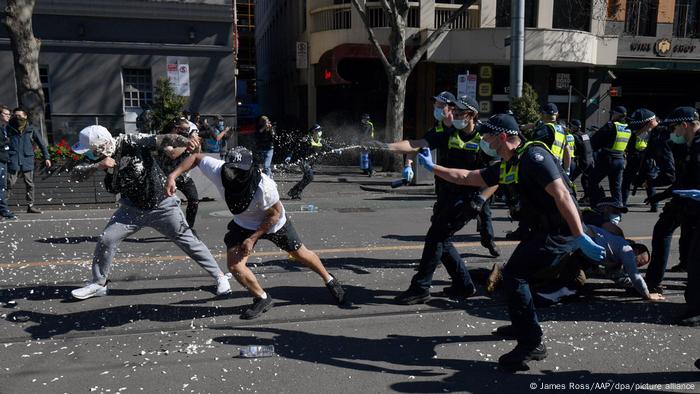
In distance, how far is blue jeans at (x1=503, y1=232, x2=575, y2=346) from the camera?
3.93 metres

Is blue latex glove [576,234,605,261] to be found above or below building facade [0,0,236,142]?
below

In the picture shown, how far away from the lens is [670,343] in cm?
450

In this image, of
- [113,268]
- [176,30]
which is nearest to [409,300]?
[113,268]

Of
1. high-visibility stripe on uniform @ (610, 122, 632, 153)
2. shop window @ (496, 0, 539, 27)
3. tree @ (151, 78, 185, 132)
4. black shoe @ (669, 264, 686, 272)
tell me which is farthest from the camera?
shop window @ (496, 0, 539, 27)

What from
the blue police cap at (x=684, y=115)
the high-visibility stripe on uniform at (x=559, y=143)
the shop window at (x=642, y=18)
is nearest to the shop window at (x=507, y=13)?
the shop window at (x=642, y=18)

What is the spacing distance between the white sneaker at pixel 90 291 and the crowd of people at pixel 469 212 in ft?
0.04

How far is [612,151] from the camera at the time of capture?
935cm

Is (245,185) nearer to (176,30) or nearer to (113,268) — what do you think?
(113,268)

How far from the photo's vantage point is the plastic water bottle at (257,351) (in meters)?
4.25

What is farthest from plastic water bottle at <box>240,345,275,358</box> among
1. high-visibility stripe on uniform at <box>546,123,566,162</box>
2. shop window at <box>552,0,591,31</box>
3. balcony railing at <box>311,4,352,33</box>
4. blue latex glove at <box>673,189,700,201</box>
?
shop window at <box>552,0,591,31</box>

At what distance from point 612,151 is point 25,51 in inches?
487

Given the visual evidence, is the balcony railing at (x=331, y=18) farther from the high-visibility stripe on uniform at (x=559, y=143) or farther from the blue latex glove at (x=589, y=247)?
the blue latex glove at (x=589, y=247)

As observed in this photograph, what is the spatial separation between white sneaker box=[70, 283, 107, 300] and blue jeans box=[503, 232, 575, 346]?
3702 mm

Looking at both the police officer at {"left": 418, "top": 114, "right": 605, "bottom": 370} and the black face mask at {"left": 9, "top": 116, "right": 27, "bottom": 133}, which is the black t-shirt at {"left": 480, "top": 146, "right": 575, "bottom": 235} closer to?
the police officer at {"left": 418, "top": 114, "right": 605, "bottom": 370}
